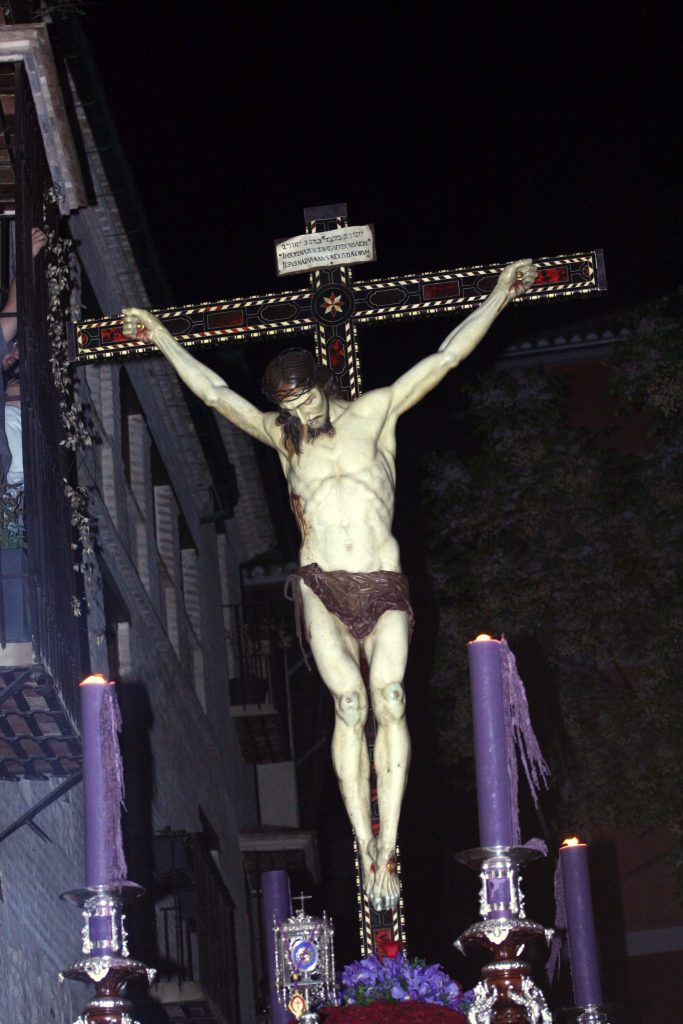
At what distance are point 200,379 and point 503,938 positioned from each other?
3.64m

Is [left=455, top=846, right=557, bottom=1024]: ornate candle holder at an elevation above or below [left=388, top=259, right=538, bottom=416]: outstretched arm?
below

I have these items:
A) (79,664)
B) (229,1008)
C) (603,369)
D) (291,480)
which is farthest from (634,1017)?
(291,480)

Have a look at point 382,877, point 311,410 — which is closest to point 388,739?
point 382,877

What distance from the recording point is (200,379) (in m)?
8.88

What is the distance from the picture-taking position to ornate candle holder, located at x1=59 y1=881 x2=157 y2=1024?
6.11m

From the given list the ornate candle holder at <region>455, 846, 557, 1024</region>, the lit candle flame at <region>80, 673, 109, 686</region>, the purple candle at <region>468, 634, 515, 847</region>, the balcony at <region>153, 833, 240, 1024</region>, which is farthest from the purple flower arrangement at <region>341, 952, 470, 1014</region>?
the balcony at <region>153, 833, 240, 1024</region>

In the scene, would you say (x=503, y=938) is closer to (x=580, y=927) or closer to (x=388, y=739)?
(x=580, y=927)

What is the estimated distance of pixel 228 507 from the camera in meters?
20.6

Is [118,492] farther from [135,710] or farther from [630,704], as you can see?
[630,704]

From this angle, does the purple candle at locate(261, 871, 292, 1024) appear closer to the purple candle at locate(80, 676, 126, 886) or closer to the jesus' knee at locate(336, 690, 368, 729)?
the jesus' knee at locate(336, 690, 368, 729)

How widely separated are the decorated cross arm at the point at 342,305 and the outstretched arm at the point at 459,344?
0.08 m

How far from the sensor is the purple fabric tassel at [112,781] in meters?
6.28

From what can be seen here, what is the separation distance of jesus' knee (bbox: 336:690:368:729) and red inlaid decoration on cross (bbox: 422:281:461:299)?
2.35m

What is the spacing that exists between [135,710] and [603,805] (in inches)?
252
